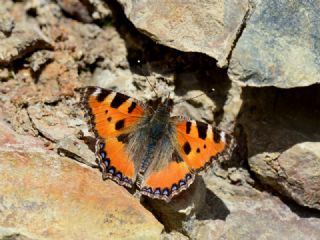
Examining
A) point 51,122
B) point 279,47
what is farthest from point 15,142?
point 279,47

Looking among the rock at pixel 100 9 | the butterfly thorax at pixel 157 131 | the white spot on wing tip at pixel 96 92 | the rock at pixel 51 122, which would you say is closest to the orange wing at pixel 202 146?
the butterfly thorax at pixel 157 131

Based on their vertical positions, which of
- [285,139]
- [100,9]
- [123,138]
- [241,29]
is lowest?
[123,138]

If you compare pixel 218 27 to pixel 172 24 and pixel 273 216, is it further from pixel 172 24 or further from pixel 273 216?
pixel 273 216

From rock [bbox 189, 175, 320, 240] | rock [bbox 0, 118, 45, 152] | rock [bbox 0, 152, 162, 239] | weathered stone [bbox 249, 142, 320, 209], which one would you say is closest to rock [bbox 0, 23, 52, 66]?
rock [bbox 0, 118, 45, 152]

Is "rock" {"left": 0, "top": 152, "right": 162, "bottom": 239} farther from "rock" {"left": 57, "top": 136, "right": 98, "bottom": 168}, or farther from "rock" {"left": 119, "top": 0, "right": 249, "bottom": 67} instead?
"rock" {"left": 119, "top": 0, "right": 249, "bottom": 67}

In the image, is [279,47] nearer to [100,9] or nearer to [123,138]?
[123,138]

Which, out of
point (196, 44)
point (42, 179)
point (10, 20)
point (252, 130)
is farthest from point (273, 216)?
Answer: point (10, 20)
